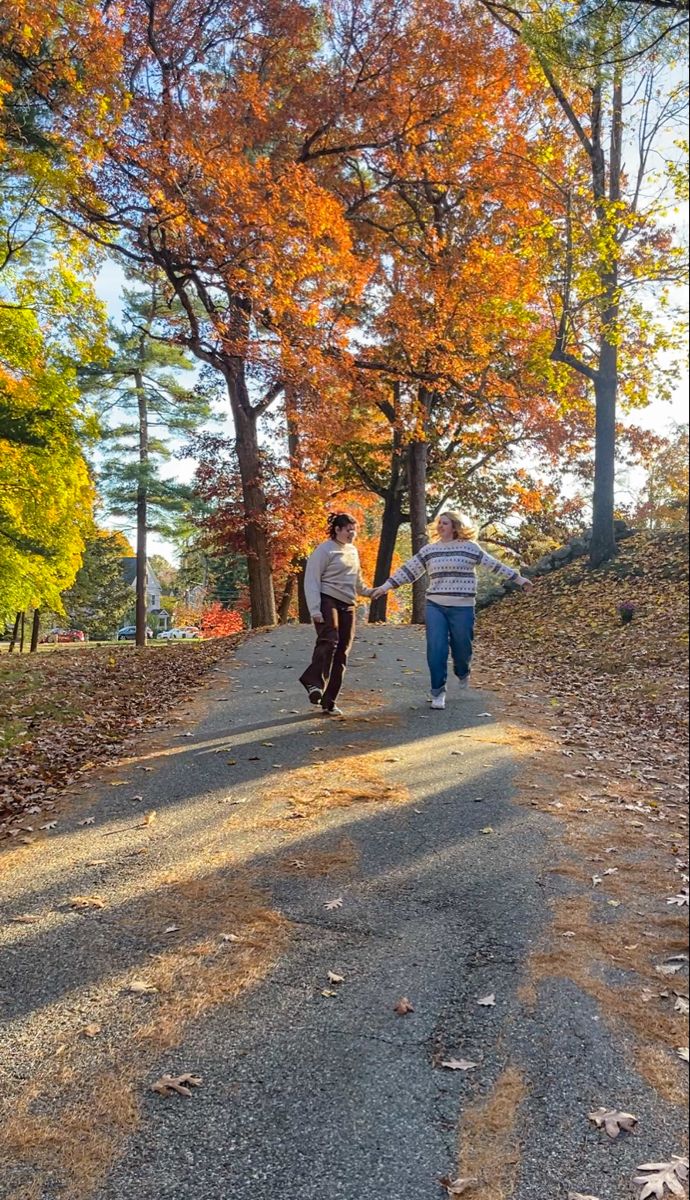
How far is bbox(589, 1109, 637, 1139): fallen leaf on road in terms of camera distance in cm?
162

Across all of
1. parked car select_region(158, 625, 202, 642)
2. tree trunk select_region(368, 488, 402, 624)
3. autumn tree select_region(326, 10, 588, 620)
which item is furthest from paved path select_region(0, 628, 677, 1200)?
parked car select_region(158, 625, 202, 642)

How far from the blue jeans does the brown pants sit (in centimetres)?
67

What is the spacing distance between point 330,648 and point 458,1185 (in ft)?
14.1

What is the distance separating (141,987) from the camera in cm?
236

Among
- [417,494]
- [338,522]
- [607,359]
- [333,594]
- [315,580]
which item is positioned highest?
[607,359]

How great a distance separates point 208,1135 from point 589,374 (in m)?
11.7

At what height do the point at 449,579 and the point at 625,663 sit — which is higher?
the point at 449,579

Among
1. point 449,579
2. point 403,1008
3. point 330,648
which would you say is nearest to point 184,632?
point 330,648

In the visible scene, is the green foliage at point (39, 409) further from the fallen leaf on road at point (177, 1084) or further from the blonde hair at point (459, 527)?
the fallen leaf on road at point (177, 1084)

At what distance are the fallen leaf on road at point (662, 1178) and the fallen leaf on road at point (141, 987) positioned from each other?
1.53 meters

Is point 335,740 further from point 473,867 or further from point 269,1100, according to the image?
point 269,1100

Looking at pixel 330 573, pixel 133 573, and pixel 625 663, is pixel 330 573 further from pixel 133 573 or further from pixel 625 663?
pixel 133 573

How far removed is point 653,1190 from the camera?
147 cm

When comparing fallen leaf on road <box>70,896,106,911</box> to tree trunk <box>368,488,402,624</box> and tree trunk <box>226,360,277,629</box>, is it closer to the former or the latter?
tree trunk <box>226,360,277,629</box>
